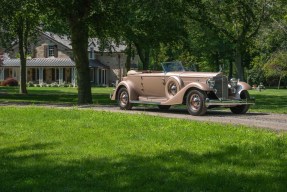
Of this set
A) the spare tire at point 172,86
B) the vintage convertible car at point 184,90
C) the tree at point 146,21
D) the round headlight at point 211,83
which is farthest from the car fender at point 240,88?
the tree at point 146,21

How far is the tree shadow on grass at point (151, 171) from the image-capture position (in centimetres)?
639

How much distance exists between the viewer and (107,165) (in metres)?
7.51

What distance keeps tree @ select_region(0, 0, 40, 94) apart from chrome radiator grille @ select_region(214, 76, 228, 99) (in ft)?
32.0

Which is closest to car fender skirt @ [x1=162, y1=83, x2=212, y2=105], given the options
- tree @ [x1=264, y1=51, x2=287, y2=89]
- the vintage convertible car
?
the vintage convertible car

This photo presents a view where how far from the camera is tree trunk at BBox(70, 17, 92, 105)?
74.1ft

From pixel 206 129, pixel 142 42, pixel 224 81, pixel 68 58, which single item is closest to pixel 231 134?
pixel 206 129

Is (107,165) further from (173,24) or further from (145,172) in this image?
(173,24)

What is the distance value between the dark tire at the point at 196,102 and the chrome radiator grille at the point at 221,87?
2.27ft

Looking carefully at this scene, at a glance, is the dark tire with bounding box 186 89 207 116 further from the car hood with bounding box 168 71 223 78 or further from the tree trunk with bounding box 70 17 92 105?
the tree trunk with bounding box 70 17 92 105

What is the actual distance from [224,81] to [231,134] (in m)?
5.16

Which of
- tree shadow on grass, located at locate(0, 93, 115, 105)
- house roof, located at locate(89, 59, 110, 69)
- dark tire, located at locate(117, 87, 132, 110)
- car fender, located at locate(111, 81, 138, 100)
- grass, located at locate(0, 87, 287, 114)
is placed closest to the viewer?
car fender, located at locate(111, 81, 138, 100)

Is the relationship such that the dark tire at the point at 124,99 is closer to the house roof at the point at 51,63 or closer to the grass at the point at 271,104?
the grass at the point at 271,104

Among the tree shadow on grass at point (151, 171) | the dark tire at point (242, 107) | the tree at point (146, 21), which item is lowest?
the tree shadow on grass at point (151, 171)

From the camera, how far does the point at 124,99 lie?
1711cm
